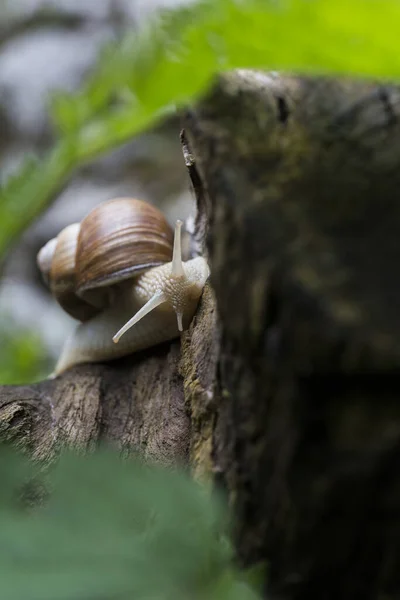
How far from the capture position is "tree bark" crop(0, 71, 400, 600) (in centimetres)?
55

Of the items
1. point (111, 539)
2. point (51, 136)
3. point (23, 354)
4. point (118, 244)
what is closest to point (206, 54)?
point (111, 539)

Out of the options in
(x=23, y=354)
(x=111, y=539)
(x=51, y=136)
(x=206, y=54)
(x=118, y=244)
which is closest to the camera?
(x=111, y=539)

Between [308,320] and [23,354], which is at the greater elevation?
[23,354]

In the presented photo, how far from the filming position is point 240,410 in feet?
2.38

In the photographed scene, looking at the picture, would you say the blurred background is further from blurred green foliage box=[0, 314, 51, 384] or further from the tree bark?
the tree bark

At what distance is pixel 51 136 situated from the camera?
4.54m

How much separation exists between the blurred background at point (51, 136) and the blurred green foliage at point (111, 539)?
9.70 ft

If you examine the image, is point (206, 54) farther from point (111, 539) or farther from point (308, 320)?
point (111, 539)

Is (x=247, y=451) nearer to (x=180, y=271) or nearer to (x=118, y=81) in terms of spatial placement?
(x=118, y=81)

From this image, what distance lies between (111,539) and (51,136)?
448 centimetres

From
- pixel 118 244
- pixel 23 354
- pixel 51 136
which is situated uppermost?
pixel 51 136

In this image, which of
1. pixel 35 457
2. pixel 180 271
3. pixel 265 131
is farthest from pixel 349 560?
pixel 180 271

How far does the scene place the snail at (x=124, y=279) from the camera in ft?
4.35

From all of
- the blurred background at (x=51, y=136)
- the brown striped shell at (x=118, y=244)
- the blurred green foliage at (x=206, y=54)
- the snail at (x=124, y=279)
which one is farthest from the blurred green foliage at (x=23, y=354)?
the blurred green foliage at (x=206, y=54)
